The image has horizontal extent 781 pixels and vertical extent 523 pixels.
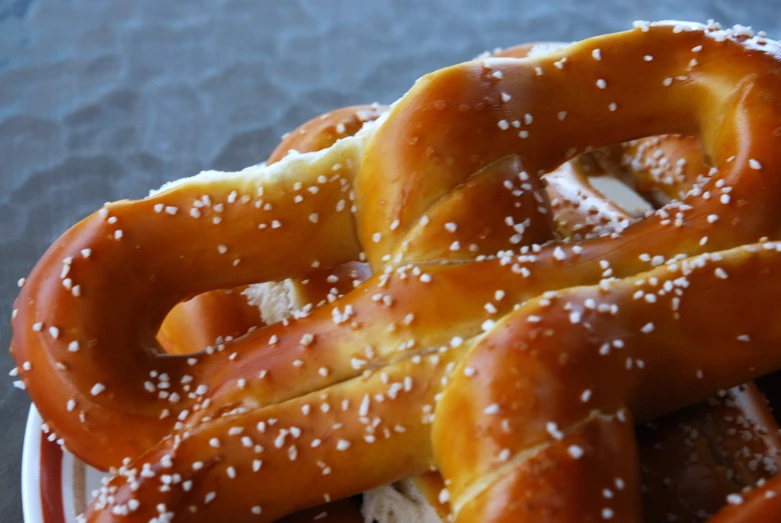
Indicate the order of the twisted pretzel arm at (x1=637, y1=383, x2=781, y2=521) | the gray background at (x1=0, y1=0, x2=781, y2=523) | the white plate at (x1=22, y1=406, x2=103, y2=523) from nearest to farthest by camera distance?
the twisted pretzel arm at (x1=637, y1=383, x2=781, y2=521) < the white plate at (x1=22, y1=406, x2=103, y2=523) < the gray background at (x1=0, y1=0, x2=781, y2=523)

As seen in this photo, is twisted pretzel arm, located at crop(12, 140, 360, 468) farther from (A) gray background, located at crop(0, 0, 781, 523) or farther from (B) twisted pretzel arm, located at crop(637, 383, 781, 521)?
(A) gray background, located at crop(0, 0, 781, 523)

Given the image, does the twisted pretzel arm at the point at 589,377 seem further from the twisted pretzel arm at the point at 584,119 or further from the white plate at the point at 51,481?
the white plate at the point at 51,481

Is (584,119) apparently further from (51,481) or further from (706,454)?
(51,481)

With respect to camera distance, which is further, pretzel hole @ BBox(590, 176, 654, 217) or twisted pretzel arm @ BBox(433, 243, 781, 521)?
pretzel hole @ BBox(590, 176, 654, 217)

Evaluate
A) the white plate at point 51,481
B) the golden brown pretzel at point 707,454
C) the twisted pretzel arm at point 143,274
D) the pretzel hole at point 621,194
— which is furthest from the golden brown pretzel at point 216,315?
the pretzel hole at point 621,194

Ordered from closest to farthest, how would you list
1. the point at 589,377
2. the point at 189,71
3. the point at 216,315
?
the point at 589,377 → the point at 216,315 → the point at 189,71

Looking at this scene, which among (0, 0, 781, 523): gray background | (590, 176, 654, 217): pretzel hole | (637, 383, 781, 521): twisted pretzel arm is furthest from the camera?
(0, 0, 781, 523): gray background

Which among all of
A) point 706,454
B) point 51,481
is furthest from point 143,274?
point 706,454

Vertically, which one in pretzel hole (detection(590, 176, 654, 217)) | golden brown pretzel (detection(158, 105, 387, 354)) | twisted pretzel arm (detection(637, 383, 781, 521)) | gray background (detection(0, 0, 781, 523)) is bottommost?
twisted pretzel arm (detection(637, 383, 781, 521))

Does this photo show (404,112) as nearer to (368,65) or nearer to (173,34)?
(368,65)

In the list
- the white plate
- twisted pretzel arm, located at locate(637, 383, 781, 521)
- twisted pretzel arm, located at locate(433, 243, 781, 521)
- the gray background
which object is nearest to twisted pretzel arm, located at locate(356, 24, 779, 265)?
twisted pretzel arm, located at locate(433, 243, 781, 521)
